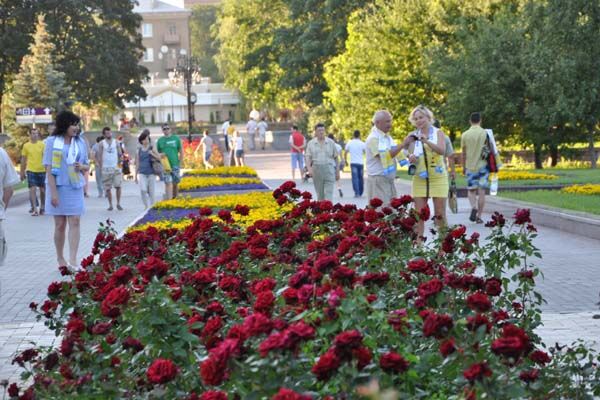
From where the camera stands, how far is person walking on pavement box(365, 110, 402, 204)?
13000 mm

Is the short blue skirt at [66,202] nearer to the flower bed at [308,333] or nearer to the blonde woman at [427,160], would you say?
the blonde woman at [427,160]

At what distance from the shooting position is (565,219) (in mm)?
16719

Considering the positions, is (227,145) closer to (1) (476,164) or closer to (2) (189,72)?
(2) (189,72)

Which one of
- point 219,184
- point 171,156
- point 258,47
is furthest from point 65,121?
point 258,47

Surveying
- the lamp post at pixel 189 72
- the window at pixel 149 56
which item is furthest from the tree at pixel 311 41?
the window at pixel 149 56

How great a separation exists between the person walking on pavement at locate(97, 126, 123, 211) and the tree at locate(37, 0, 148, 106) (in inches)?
1447

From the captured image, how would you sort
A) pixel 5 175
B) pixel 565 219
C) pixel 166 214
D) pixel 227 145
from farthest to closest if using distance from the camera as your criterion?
pixel 227 145 → pixel 166 214 → pixel 565 219 → pixel 5 175

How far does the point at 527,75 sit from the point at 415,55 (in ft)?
24.9

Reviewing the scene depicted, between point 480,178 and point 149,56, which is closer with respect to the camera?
point 480,178

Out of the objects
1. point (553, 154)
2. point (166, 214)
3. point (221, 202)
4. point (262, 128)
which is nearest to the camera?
point (166, 214)

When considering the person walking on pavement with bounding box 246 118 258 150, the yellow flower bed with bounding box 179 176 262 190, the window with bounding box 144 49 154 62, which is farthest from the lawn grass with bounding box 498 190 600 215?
the window with bounding box 144 49 154 62

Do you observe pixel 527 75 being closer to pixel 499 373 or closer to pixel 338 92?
pixel 338 92

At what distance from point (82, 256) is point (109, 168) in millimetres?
→ 9432

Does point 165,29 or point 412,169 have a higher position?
point 165,29
